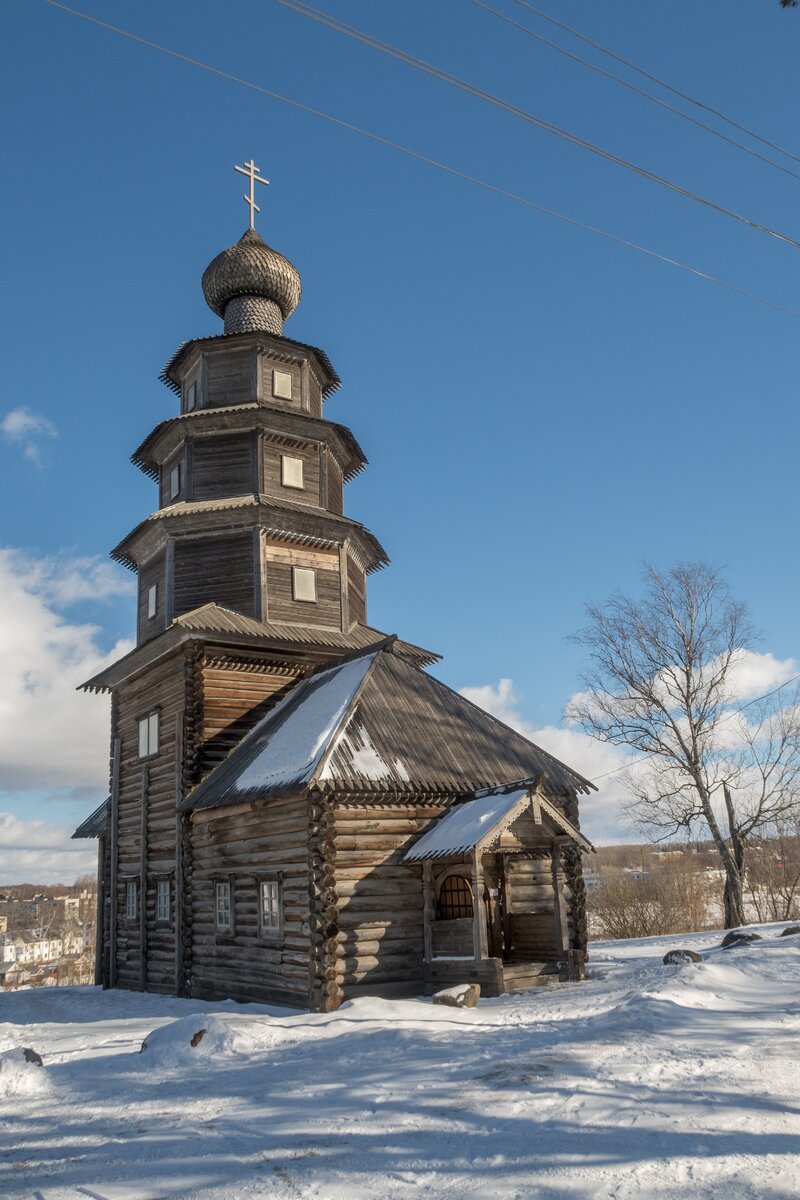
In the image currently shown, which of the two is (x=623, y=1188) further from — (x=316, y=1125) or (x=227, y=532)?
(x=227, y=532)

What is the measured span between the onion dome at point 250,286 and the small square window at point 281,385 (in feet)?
4.80

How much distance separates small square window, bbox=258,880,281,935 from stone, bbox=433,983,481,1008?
383cm

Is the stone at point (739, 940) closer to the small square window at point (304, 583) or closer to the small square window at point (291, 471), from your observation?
the small square window at point (304, 583)

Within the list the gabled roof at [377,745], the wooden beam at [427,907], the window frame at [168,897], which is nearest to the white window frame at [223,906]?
the gabled roof at [377,745]

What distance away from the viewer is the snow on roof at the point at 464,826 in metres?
15.0

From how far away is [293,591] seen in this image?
75.0ft

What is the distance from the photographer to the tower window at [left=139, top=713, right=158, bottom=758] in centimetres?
2250

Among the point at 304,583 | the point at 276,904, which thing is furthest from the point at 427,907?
the point at 304,583

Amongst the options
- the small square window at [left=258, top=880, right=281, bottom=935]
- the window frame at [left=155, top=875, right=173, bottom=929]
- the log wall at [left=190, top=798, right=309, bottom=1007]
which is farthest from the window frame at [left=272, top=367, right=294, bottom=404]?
the small square window at [left=258, top=880, right=281, bottom=935]

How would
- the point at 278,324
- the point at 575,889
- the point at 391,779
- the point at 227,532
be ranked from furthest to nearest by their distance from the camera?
1. the point at 278,324
2. the point at 227,532
3. the point at 575,889
4. the point at 391,779

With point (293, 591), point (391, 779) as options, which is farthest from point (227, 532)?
point (391, 779)

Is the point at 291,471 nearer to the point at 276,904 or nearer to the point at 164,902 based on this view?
the point at 164,902

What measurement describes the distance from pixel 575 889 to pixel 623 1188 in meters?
12.9

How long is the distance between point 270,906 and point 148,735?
7.42 metres
